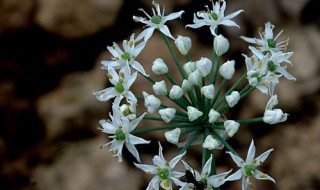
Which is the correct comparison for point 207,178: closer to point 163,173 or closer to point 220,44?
point 163,173

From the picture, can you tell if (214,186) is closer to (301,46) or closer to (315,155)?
(315,155)

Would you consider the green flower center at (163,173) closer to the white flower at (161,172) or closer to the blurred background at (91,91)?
the white flower at (161,172)

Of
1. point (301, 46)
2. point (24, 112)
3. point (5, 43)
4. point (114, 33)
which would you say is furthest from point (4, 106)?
point (301, 46)

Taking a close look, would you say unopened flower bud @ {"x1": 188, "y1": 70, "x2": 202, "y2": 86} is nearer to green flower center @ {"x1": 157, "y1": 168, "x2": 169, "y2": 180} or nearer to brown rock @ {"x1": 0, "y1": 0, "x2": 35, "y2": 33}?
green flower center @ {"x1": 157, "y1": 168, "x2": 169, "y2": 180}

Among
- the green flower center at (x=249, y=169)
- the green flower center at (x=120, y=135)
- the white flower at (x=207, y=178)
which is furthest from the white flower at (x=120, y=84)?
the green flower center at (x=249, y=169)

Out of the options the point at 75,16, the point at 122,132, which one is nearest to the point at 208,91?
the point at 122,132
